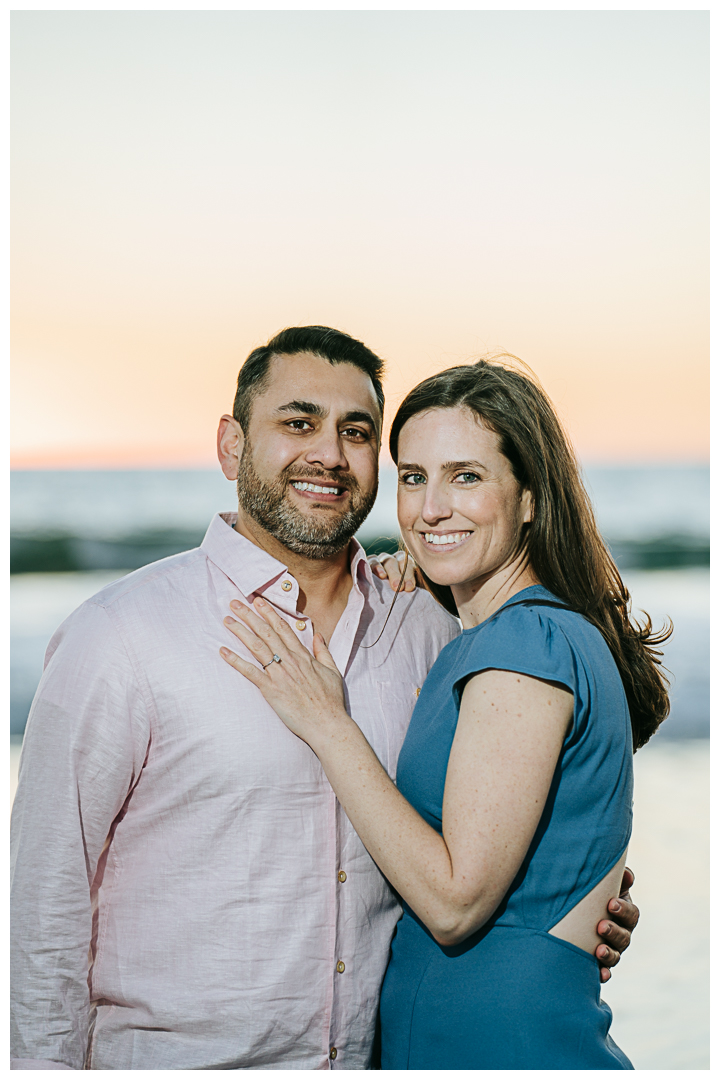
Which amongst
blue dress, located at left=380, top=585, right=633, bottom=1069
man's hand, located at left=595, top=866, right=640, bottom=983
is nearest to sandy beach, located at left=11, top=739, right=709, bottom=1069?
man's hand, located at left=595, top=866, right=640, bottom=983

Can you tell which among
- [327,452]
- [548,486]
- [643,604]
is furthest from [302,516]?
[643,604]

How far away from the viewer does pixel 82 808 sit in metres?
2.14

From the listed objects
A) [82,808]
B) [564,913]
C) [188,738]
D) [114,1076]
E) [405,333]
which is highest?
[405,333]

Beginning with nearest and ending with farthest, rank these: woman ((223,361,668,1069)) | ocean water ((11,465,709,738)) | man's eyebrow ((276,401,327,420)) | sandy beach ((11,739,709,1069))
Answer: woman ((223,361,668,1069)), man's eyebrow ((276,401,327,420)), sandy beach ((11,739,709,1069)), ocean water ((11,465,709,738))

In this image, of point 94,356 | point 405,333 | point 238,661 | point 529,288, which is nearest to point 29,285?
point 94,356

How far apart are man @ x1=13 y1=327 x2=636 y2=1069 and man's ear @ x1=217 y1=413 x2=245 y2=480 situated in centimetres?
54

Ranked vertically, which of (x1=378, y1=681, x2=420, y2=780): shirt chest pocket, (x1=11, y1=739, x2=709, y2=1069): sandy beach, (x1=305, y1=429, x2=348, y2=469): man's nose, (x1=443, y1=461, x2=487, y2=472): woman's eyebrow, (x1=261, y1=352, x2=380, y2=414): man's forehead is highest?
(x1=261, y1=352, x2=380, y2=414): man's forehead

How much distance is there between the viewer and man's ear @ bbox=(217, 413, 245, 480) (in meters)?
2.65

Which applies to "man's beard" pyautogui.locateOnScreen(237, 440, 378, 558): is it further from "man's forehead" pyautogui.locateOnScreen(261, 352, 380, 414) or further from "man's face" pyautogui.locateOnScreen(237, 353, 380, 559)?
"man's forehead" pyautogui.locateOnScreen(261, 352, 380, 414)

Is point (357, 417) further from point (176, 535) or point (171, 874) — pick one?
point (176, 535)

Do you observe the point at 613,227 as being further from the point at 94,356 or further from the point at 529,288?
the point at 94,356

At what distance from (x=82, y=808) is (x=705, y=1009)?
3.76 metres

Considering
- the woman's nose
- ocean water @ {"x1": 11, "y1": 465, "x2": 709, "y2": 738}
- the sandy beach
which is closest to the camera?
the woman's nose

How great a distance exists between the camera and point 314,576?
257 cm
